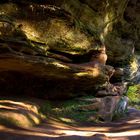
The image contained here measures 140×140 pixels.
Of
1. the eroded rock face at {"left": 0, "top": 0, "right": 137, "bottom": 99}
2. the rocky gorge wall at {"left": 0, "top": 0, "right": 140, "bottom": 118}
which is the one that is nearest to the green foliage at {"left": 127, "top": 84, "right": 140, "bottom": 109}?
the rocky gorge wall at {"left": 0, "top": 0, "right": 140, "bottom": 118}

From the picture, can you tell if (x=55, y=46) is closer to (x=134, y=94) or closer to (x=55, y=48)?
(x=55, y=48)

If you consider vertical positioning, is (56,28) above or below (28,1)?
below

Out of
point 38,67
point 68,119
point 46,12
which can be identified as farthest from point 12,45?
point 68,119

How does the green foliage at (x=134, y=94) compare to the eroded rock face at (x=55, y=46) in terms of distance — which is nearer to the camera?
the eroded rock face at (x=55, y=46)

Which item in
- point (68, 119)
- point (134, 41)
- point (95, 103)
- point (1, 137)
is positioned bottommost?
point (1, 137)

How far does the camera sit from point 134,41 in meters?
18.3

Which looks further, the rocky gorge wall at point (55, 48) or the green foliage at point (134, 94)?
the green foliage at point (134, 94)

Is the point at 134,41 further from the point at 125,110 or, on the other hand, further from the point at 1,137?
the point at 1,137

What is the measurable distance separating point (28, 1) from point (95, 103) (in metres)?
4.54

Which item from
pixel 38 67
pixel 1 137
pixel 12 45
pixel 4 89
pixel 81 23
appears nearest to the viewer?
pixel 1 137

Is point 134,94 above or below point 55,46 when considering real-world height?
above

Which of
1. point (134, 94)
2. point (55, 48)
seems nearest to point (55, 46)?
point (55, 48)

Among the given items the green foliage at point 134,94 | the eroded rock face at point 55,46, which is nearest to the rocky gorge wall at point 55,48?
the eroded rock face at point 55,46

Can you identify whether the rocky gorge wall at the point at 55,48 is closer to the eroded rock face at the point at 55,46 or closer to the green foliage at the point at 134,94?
the eroded rock face at the point at 55,46
